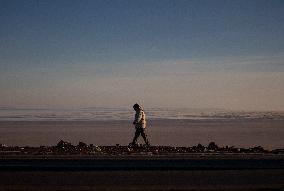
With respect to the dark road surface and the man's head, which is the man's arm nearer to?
the man's head

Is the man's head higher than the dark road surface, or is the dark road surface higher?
the man's head

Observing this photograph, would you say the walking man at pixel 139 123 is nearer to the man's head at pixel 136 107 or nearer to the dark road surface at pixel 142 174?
the man's head at pixel 136 107

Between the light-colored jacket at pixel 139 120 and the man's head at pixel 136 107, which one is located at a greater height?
the man's head at pixel 136 107

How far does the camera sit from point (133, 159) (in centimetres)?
1666

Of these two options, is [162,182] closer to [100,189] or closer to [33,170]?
[100,189]

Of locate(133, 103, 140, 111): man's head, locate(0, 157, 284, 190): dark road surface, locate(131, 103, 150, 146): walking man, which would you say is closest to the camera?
locate(0, 157, 284, 190): dark road surface

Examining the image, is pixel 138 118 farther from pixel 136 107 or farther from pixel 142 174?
pixel 142 174

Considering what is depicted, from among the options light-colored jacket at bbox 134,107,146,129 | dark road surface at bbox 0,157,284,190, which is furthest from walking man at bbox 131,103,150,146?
dark road surface at bbox 0,157,284,190

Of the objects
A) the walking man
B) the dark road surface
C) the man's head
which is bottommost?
the dark road surface

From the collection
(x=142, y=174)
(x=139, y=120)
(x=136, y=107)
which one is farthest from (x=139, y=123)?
(x=142, y=174)

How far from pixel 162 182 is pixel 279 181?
241cm

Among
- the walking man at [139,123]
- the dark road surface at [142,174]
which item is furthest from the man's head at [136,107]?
the dark road surface at [142,174]

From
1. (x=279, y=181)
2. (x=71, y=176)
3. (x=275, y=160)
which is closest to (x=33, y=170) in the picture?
(x=71, y=176)

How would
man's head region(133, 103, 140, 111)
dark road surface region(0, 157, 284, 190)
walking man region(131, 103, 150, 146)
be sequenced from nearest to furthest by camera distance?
dark road surface region(0, 157, 284, 190) < walking man region(131, 103, 150, 146) < man's head region(133, 103, 140, 111)
